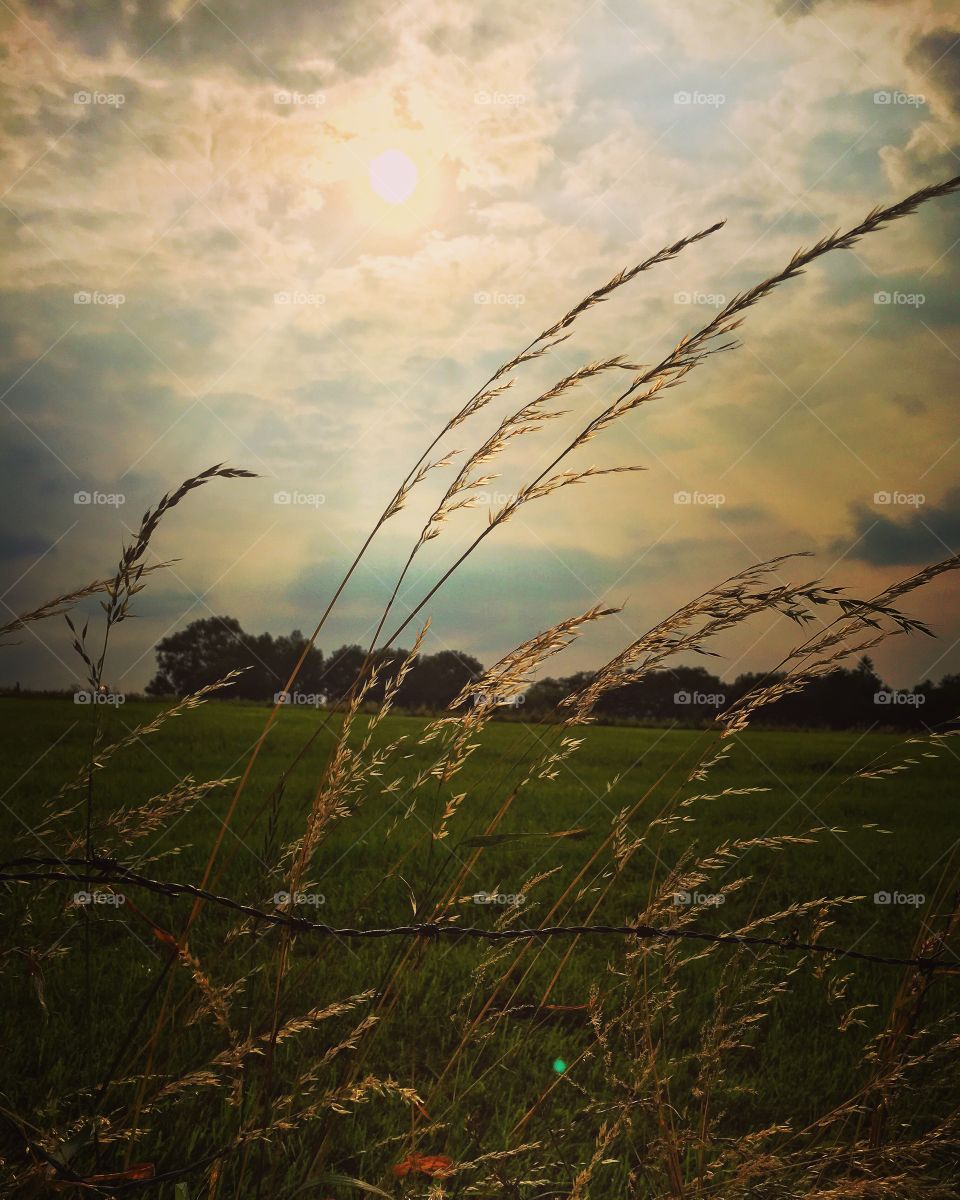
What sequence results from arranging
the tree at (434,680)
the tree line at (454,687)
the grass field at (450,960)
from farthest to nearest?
the tree at (434,680)
the tree line at (454,687)
the grass field at (450,960)

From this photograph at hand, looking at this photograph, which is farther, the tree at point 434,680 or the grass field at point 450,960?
the tree at point 434,680

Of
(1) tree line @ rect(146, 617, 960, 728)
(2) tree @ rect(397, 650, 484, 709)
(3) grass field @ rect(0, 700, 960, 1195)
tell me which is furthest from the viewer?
(2) tree @ rect(397, 650, 484, 709)

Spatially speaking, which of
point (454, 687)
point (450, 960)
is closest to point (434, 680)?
point (454, 687)

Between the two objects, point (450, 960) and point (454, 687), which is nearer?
point (450, 960)

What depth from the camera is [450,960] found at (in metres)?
3.32

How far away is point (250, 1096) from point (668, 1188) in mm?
957

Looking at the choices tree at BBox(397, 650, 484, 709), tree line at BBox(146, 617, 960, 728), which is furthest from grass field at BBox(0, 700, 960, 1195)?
tree at BBox(397, 650, 484, 709)

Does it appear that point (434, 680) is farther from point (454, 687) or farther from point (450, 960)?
point (450, 960)

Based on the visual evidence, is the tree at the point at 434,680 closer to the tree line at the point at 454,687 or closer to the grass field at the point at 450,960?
the tree line at the point at 454,687

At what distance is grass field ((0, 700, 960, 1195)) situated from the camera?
5.61 feet

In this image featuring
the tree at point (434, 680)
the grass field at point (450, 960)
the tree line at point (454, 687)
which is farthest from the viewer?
the tree at point (434, 680)

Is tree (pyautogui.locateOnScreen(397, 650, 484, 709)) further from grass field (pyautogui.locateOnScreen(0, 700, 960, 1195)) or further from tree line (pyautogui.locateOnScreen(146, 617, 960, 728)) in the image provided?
grass field (pyautogui.locateOnScreen(0, 700, 960, 1195))

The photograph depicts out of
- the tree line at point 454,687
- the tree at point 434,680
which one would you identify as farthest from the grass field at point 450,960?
the tree at point 434,680

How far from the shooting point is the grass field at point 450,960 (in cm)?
171
